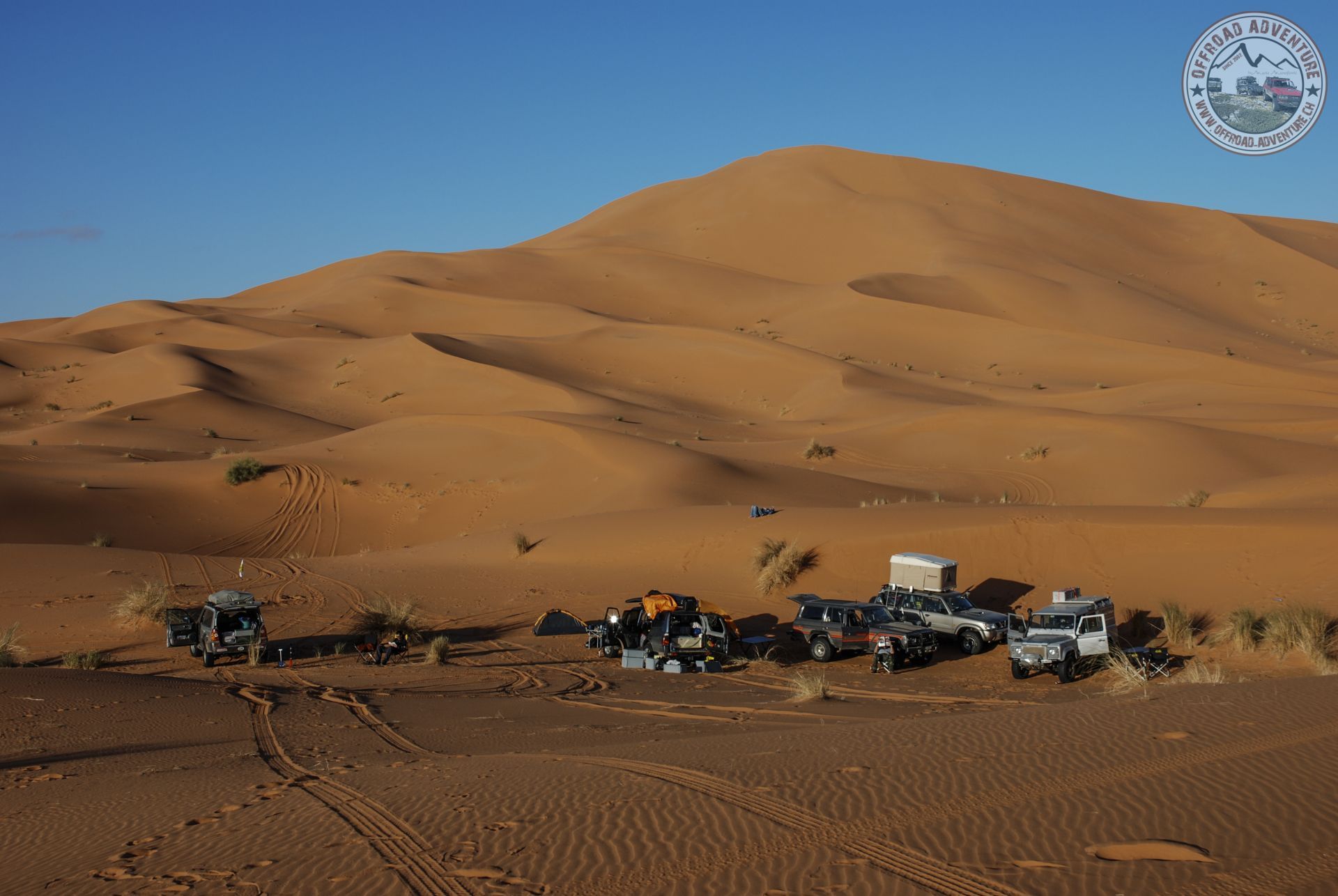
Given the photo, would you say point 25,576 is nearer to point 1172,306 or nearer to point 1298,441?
point 1298,441

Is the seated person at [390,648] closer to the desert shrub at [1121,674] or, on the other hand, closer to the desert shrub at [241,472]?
the desert shrub at [1121,674]

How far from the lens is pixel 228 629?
60.5 feet

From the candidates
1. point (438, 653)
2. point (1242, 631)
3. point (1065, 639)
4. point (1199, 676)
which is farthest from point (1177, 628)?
point (438, 653)

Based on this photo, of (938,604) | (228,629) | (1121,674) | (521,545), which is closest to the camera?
(1121,674)

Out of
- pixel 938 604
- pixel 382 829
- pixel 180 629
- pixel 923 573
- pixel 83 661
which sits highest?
pixel 923 573

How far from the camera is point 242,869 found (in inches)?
254

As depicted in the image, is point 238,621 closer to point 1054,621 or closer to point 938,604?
point 938,604

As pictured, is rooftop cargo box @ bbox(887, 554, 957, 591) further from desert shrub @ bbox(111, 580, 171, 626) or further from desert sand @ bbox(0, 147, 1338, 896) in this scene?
desert shrub @ bbox(111, 580, 171, 626)

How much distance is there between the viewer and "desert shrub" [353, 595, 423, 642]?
20.5 metres

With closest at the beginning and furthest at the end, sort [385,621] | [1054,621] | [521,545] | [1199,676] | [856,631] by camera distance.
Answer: [1199,676] → [1054,621] → [856,631] → [385,621] → [521,545]

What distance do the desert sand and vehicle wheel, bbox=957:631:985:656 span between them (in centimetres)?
29

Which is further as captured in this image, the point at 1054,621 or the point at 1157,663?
the point at 1054,621

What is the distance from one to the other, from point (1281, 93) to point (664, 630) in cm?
1988

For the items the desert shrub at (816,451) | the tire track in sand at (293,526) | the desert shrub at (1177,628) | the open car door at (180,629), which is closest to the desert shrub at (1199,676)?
the desert shrub at (1177,628)
